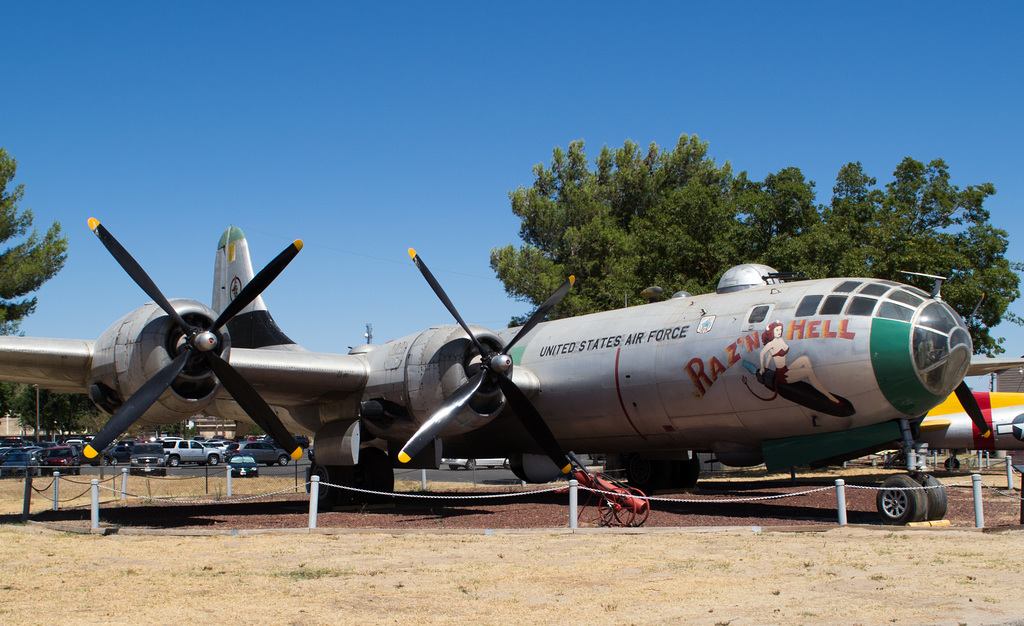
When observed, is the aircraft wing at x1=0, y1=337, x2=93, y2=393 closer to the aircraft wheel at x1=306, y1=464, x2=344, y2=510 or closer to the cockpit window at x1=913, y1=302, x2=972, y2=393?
the aircraft wheel at x1=306, y1=464, x2=344, y2=510

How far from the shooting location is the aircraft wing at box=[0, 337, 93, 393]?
13859 mm

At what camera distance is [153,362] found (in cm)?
1362

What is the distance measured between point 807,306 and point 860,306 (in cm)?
81

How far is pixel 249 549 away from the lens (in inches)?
439

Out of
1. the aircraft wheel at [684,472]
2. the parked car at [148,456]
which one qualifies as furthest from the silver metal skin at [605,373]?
the parked car at [148,456]

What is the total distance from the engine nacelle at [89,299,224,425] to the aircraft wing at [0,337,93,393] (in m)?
0.37

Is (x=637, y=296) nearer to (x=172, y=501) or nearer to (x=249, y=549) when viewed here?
(x=172, y=501)

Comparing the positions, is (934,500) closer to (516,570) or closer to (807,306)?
(807,306)

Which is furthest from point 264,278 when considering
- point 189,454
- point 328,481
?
point 189,454

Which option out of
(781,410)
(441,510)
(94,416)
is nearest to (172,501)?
(441,510)

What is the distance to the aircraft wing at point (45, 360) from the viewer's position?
13.9 metres

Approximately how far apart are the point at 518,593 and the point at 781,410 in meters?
7.32

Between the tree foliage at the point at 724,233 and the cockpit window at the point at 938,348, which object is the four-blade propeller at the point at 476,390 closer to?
the cockpit window at the point at 938,348

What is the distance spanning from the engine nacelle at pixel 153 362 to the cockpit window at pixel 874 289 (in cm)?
1034
